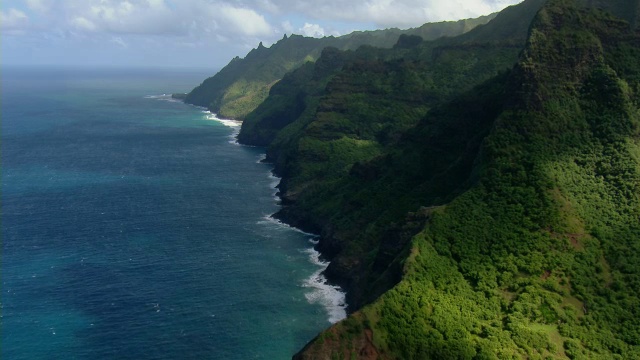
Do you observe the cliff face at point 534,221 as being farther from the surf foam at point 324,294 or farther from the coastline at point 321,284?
the coastline at point 321,284

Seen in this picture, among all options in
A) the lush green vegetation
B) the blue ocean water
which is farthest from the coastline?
the lush green vegetation

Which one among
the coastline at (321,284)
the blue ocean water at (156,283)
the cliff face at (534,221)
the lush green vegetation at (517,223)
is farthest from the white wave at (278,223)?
the cliff face at (534,221)

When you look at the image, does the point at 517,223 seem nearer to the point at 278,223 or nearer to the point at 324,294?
the point at 324,294

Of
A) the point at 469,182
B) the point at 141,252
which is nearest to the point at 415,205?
the point at 469,182

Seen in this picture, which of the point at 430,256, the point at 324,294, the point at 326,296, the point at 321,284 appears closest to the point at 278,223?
the point at 321,284

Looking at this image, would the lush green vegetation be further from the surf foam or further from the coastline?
the surf foam

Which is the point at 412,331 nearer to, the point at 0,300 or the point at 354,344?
the point at 354,344

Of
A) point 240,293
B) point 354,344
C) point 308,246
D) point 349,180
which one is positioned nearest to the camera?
point 354,344
